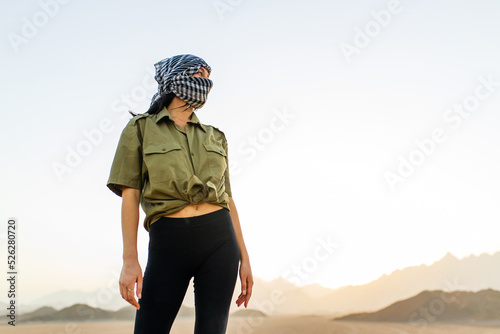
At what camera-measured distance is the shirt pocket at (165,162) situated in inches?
67.5

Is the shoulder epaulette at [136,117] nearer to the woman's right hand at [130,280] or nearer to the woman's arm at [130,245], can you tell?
the woman's arm at [130,245]

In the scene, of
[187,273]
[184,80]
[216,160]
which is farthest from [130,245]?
[184,80]

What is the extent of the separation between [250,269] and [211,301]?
320mm

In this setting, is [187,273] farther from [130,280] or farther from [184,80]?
[184,80]

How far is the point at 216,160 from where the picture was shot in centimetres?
190

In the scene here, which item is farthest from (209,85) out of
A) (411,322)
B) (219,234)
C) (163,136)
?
(411,322)

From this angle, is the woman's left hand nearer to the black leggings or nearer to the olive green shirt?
the black leggings

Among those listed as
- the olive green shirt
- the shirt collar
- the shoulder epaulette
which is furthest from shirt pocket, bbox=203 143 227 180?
the shoulder epaulette

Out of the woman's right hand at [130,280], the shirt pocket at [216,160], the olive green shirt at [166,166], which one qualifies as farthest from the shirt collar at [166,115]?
the woman's right hand at [130,280]

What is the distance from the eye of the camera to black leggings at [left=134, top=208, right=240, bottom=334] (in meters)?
1.62

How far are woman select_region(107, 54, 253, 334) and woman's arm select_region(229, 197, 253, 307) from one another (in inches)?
1.2

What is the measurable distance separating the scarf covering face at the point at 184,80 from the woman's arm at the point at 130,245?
18.3 inches

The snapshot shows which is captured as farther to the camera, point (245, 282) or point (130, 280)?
point (245, 282)

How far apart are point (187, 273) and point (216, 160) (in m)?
0.48
